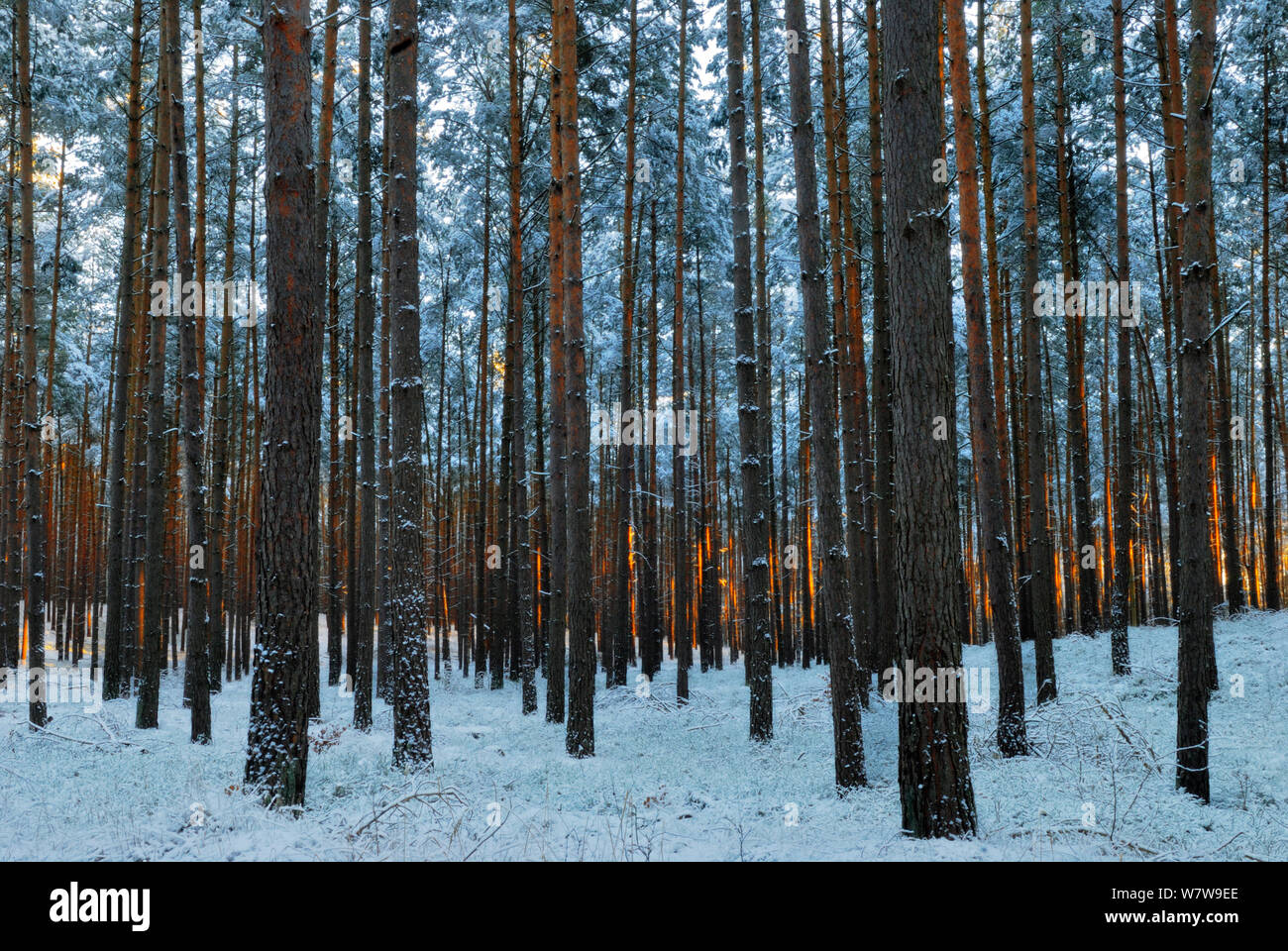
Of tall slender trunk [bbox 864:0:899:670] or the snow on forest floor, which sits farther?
tall slender trunk [bbox 864:0:899:670]

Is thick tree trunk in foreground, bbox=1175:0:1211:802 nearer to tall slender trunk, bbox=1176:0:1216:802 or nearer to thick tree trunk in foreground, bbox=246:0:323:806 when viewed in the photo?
tall slender trunk, bbox=1176:0:1216:802

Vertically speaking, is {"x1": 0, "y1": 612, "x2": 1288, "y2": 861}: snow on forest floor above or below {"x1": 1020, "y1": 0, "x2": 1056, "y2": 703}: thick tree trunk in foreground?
below

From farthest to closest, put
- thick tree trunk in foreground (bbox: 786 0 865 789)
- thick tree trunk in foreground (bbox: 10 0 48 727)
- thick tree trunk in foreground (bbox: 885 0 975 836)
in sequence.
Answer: thick tree trunk in foreground (bbox: 10 0 48 727)
thick tree trunk in foreground (bbox: 786 0 865 789)
thick tree trunk in foreground (bbox: 885 0 975 836)

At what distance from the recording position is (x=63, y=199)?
1661 centimetres

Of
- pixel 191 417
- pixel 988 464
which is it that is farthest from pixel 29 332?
pixel 988 464

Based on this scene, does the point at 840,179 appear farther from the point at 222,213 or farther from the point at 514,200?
the point at 222,213

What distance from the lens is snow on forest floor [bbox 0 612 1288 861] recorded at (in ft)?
15.3

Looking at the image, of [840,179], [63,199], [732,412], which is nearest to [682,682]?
[840,179]

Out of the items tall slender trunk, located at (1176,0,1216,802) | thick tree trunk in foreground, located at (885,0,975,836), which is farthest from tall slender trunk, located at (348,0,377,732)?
tall slender trunk, located at (1176,0,1216,802)

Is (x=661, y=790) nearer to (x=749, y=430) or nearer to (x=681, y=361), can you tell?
(x=749, y=430)

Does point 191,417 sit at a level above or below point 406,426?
above

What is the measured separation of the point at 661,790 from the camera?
666 cm

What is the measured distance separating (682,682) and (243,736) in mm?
7289

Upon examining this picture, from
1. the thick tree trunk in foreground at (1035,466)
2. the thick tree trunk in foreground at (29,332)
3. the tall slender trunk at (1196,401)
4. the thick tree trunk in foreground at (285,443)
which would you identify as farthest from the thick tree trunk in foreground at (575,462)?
the thick tree trunk in foreground at (29,332)
